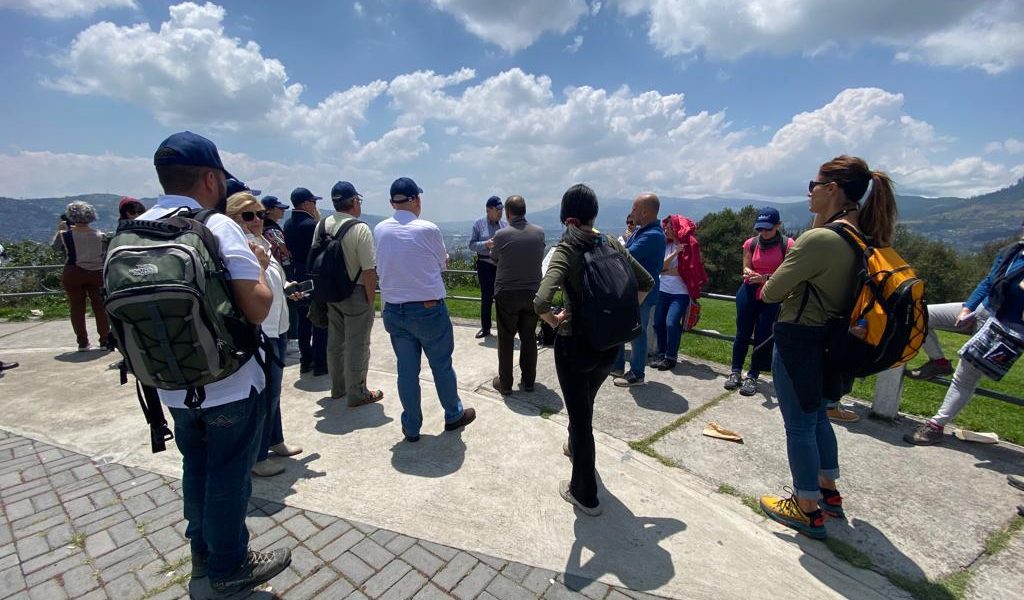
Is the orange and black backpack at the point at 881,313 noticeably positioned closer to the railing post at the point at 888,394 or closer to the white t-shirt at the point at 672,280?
the railing post at the point at 888,394

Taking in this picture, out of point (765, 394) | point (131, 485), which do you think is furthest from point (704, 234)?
point (131, 485)

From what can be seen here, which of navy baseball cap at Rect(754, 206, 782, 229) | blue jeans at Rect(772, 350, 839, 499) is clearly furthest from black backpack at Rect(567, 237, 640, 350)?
navy baseball cap at Rect(754, 206, 782, 229)

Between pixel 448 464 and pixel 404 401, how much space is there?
26.5 inches

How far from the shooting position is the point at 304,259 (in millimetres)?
5648

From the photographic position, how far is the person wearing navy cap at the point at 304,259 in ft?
17.6

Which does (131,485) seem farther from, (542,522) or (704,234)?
(704,234)

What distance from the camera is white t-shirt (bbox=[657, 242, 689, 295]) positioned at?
5496 millimetres

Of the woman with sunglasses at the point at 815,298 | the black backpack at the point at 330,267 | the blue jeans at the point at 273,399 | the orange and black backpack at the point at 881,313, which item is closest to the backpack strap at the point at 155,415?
the blue jeans at the point at 273,399

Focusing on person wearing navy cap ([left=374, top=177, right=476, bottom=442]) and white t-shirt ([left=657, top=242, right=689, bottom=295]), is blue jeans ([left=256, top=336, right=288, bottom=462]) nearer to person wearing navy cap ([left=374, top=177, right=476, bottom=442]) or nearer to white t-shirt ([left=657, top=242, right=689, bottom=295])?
person wearing navy cap ([left=374, top=177, right=476, bottom=442])

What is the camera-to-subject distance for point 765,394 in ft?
15.9

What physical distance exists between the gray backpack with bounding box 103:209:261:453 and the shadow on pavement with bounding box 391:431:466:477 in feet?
6.13

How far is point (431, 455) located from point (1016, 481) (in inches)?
171

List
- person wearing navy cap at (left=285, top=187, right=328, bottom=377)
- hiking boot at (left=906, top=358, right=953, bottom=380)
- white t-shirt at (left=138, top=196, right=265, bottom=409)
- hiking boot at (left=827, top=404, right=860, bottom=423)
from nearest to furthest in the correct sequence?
white t-shirt at (left=138, top=196, right=265, bottom=409) < hiking boot at (left=827, top=404, right=860, bottom=423) < hiking boot at (left=906, top=358, right=953, bottom=380) < person wearing navy cap at (left=285, top=187, right=328, bottom=377)

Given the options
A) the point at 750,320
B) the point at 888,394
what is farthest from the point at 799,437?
the point at 750,320
